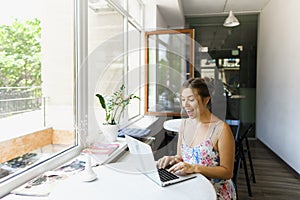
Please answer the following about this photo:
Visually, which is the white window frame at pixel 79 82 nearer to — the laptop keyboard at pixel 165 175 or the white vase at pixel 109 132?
the white vase at pixel 109 132

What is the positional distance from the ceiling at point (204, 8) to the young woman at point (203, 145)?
297 centimetres

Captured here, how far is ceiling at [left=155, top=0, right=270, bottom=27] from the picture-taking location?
4582 mm

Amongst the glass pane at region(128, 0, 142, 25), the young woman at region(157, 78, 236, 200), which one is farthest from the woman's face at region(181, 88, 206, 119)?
the glass pane at region(128, 0, 142, 25)

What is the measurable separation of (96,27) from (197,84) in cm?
141

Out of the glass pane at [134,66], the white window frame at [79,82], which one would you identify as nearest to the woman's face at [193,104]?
the white window frame at [79,82]

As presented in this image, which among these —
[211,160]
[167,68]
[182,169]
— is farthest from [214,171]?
[167,68]

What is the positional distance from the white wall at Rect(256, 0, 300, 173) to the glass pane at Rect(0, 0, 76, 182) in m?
3.05

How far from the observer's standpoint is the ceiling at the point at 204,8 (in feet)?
15.0

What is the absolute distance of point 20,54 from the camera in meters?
1.64

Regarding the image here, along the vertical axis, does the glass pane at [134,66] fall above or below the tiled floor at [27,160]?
above

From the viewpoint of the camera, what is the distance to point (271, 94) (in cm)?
448

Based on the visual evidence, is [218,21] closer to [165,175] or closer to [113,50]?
[113,50]

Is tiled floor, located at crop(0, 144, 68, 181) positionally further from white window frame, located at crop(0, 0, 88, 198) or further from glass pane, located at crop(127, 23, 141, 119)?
glass pane, located at crop(127, 23, 141, 119)

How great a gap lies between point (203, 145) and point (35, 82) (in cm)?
133
